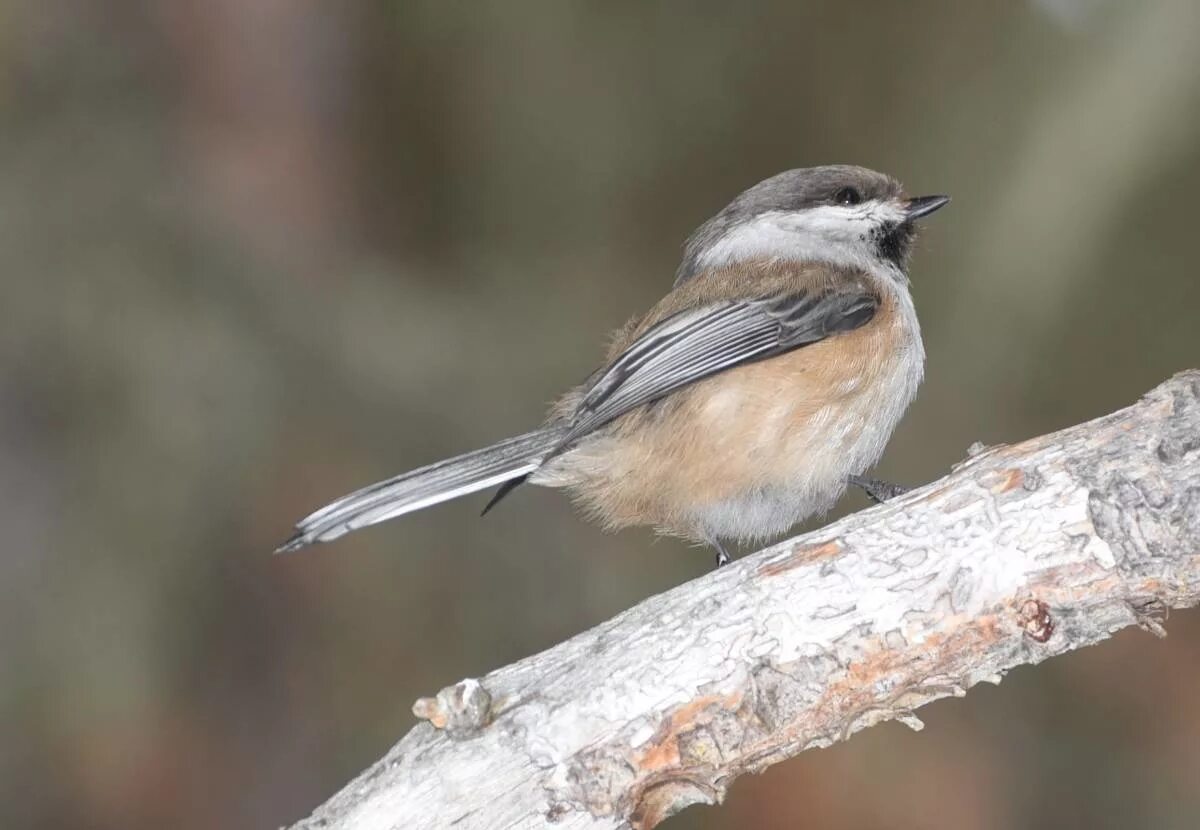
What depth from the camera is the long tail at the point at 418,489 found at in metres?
2.85

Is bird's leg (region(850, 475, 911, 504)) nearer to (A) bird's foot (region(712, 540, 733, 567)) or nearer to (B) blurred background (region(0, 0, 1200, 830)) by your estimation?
(A) bird's foot (region(712, 540, 733, 567))

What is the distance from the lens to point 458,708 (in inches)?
90.5

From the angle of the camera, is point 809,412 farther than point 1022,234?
No

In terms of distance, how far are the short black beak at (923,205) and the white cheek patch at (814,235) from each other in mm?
29

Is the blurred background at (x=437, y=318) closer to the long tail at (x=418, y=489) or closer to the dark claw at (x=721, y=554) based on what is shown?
the dark claw at (x=721, y=554)

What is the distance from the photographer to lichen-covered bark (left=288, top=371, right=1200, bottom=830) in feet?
7.45

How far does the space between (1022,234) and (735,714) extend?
2.93 meters

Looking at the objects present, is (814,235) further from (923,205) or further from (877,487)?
(877,487)

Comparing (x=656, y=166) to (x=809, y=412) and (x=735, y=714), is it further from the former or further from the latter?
(x=735, y=714)

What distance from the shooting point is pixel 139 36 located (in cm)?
502

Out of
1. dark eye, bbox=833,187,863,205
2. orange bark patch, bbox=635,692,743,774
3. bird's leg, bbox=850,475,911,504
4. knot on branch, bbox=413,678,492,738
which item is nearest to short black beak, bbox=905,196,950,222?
dark eye, bbox=833,187,863,205

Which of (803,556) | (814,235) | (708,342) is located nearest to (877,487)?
(708,342)

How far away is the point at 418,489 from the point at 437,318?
83.3 inches

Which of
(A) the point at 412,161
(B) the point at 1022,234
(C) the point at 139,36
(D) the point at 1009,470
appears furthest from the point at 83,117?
(D) the point at 1009,470
